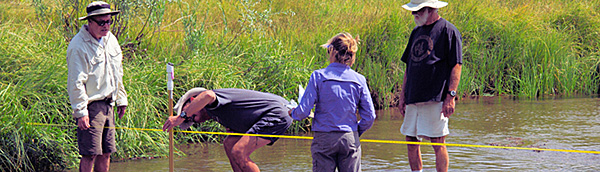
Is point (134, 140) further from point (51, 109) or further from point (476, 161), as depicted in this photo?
point (476, 161)

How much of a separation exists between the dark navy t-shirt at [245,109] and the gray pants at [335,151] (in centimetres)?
84

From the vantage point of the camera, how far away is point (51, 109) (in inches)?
272

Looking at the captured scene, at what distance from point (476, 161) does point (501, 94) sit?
603cm

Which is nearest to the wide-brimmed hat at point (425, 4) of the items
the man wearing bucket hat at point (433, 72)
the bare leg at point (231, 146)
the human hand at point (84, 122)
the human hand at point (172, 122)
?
the man wearing bucket hat at point (433, 72)

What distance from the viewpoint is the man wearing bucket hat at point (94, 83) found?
5.27m

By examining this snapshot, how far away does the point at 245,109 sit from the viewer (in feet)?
17.9

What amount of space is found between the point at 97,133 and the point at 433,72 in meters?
2.48

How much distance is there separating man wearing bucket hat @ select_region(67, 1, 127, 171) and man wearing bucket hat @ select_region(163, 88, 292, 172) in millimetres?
565

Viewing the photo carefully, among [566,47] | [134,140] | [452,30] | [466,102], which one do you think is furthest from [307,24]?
[452,30]

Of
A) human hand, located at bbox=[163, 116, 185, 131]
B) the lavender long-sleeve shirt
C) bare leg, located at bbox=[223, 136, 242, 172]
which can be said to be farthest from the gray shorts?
the lavender long-sleeve shirt

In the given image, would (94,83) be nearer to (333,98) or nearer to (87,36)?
(87,36)

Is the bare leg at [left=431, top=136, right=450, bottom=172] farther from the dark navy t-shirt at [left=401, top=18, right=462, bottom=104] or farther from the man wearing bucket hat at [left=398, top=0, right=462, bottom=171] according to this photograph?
the dark navy t-shirt at [left=401, top=18, right=462, bottom=104]

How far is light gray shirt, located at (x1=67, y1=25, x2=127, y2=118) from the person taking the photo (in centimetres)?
525

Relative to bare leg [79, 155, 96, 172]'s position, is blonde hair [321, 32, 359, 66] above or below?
above
